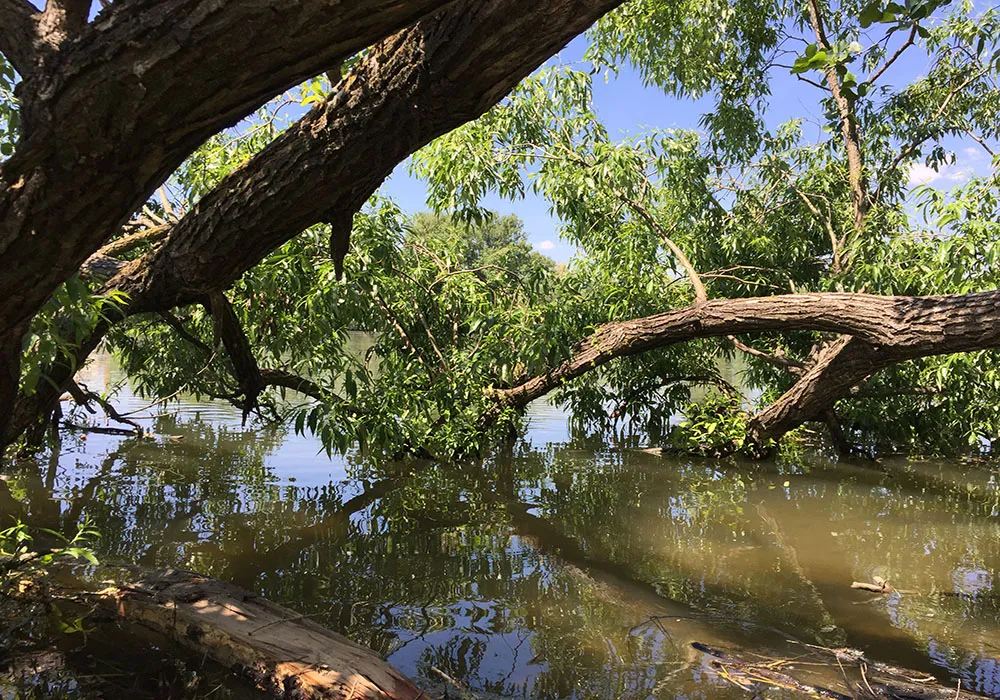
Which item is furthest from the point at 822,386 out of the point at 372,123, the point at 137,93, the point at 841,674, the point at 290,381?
the point at 137,93

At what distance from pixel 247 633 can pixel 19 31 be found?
6.40 ft

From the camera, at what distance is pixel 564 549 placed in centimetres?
430

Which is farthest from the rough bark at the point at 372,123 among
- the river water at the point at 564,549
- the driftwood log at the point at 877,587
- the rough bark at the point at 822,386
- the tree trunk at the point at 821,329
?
the rough bark at the point at 822,386

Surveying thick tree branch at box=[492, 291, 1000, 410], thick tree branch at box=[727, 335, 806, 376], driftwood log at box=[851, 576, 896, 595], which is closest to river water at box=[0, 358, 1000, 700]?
driftwood log at box=[851, 576, 896, 595]

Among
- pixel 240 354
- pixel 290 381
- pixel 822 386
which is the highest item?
pixel 822 386

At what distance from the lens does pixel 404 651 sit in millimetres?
2836

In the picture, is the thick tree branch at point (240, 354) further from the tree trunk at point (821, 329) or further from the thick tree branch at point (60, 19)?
the tree trunk at point (821, 329)

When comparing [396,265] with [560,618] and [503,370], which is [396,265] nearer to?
[503,370]

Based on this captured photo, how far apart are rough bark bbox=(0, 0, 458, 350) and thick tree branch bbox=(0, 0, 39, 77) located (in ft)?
0.51

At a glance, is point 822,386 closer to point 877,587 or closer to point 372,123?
point 877,587

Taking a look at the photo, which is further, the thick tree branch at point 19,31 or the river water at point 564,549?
the river water at point 564,549

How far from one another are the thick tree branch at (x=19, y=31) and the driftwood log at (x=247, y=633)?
186cm

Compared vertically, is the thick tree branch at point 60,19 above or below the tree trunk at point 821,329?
above

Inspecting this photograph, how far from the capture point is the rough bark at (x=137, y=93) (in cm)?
141
